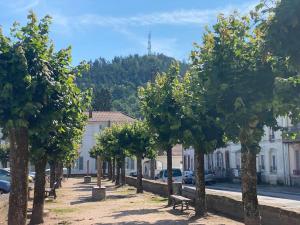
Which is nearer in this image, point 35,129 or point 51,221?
point 35,129

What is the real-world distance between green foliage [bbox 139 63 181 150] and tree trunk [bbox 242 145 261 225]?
265 inches

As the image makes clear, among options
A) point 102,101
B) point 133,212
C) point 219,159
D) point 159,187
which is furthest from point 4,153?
point 102,101

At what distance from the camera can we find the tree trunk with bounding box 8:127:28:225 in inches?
350

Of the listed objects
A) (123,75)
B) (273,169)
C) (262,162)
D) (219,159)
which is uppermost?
(123,75)

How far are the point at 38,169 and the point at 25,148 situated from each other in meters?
6.94

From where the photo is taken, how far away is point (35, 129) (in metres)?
9.18

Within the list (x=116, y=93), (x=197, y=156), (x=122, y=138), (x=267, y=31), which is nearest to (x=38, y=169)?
(x=197, y=156)

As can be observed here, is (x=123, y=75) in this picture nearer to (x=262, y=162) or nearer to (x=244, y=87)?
(x=262, y=162)

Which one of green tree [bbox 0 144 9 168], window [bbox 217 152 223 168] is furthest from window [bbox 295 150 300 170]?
green tree [bbox 0 144 9 168]

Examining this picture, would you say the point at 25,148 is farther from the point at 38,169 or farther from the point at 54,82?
the point at 38,169

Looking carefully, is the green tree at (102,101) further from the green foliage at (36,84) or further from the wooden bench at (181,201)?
the green foliage at (36,84)

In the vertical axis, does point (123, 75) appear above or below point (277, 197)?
above

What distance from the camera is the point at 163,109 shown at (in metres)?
18.6

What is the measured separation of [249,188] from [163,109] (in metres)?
8.82
